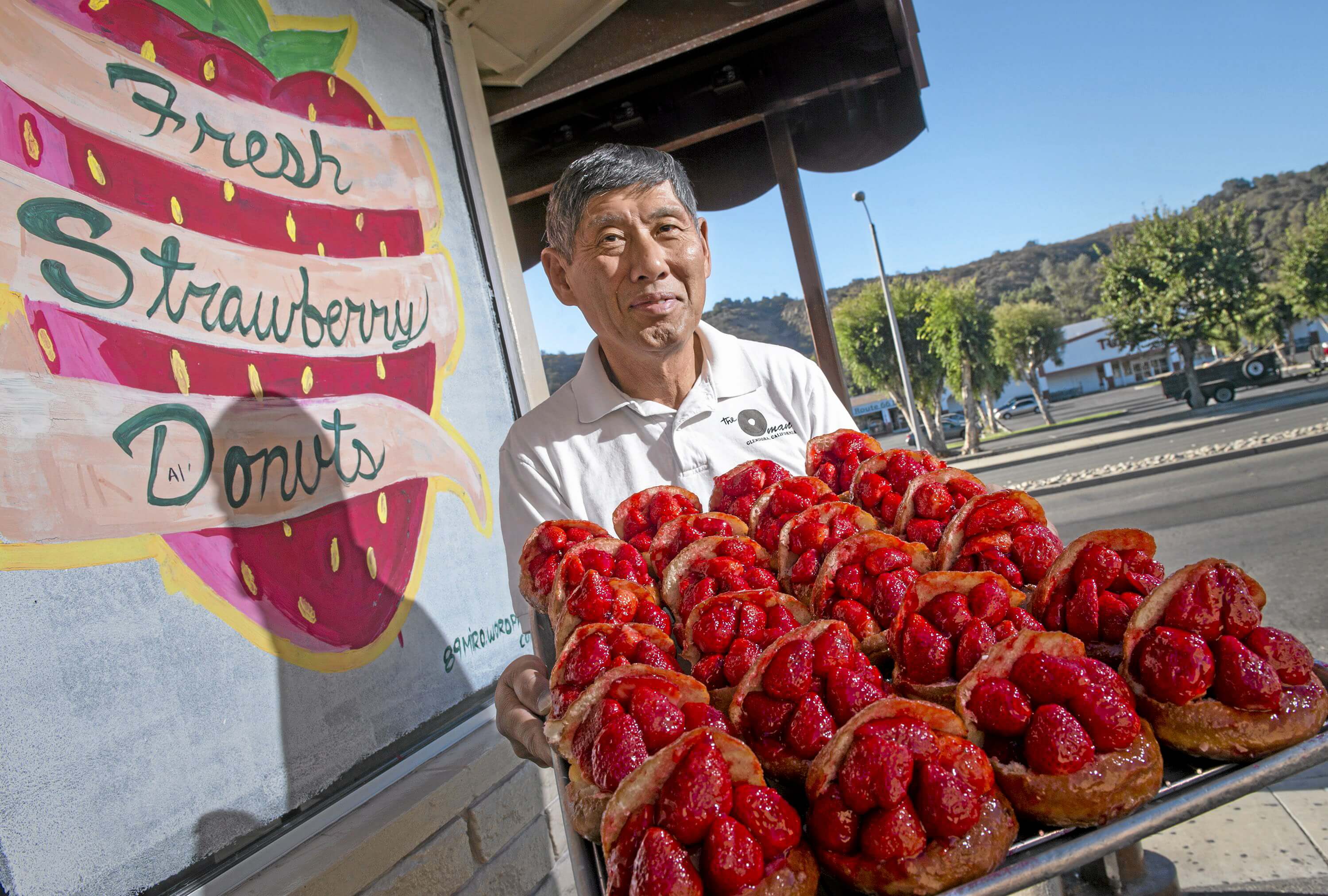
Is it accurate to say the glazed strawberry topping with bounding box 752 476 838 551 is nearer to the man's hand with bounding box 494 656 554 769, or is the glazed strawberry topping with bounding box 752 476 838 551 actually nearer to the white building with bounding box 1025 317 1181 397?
the man's hand with bounding box 494 656 554 769

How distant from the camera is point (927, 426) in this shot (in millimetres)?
36969

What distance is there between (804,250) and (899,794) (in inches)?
154

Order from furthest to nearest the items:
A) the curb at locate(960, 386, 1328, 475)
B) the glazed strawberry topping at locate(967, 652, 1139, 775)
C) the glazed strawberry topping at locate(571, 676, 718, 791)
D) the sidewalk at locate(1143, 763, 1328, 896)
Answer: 1. the curb at locate(960, 386, 1328, 475)
2. the sidewalk at locate(1143, 763, 1328, 896)
3. the glazed strawberry topping at locate(571, 676, 718, 791)
4. the glazed strawberry topping at locate(967, 652, 1139, 775)

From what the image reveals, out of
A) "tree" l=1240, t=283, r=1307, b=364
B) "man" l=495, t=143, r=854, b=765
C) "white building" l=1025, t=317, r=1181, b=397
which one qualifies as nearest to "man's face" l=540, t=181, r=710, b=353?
"man" l=495, t=143, r=854, b=765

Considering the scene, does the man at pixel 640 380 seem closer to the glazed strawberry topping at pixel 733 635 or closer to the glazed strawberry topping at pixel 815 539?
the glazed strawberry topping at pixel 815 539

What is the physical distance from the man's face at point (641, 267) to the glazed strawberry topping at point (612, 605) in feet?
2.81

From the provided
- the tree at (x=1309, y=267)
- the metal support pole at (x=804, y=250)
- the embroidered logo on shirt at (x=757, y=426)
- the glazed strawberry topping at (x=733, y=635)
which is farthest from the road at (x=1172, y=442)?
the glazed strawberry topping at (x=733, y=635)

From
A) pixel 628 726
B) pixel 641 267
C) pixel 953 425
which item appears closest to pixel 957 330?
pixel 953 425

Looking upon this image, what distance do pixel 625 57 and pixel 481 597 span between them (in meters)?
2.59

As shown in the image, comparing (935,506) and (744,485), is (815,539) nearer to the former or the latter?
(935,506)

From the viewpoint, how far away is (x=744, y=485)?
1852 mm

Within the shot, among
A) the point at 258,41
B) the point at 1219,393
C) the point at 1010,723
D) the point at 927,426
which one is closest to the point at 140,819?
the point at 1010,723

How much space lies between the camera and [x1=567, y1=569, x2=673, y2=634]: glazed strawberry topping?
55.8 inches

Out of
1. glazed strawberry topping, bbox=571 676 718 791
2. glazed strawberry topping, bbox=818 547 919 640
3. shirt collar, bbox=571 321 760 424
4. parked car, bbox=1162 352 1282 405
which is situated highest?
shirt collar, bbox=571 321 760 424
